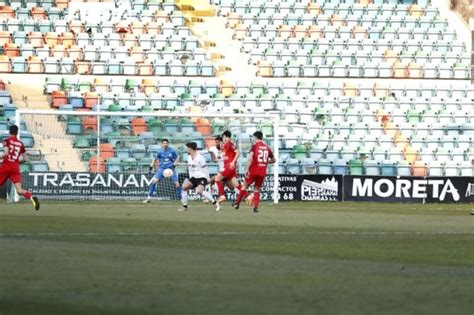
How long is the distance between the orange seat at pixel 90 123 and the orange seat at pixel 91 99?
3431 mm

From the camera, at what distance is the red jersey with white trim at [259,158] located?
109ft

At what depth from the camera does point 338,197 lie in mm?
40500

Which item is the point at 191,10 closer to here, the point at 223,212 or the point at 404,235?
the point at 223,212

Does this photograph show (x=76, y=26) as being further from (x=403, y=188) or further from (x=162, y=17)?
(x=403, y=188)

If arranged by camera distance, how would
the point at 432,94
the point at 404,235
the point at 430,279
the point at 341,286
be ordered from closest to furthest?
the point at 341,286 < the point at 430,279 < the point at 404,235 < the point at 432,94

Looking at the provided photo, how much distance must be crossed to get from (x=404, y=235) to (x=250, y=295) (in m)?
10.5

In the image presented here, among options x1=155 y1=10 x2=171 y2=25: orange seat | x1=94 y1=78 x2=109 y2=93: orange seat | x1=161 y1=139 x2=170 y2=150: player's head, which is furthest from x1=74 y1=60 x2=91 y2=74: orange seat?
x1=161 y1=139 x2=170 y2=150: player's head

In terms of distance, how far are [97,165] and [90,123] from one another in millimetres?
1666

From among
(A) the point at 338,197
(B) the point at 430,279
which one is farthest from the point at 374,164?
(B) the point at 430,279

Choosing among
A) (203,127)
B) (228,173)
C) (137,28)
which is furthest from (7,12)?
(228,173)

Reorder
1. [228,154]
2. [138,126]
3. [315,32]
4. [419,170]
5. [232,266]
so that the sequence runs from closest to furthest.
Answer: [232,266] < [228,154] < [138,126] < [419,170] < [315,32]

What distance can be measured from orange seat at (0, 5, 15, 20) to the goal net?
837 centimetres

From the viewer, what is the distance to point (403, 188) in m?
40.8

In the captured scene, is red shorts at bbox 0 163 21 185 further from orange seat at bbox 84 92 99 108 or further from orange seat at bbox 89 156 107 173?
orange seat at bbox 84 92 99 108
